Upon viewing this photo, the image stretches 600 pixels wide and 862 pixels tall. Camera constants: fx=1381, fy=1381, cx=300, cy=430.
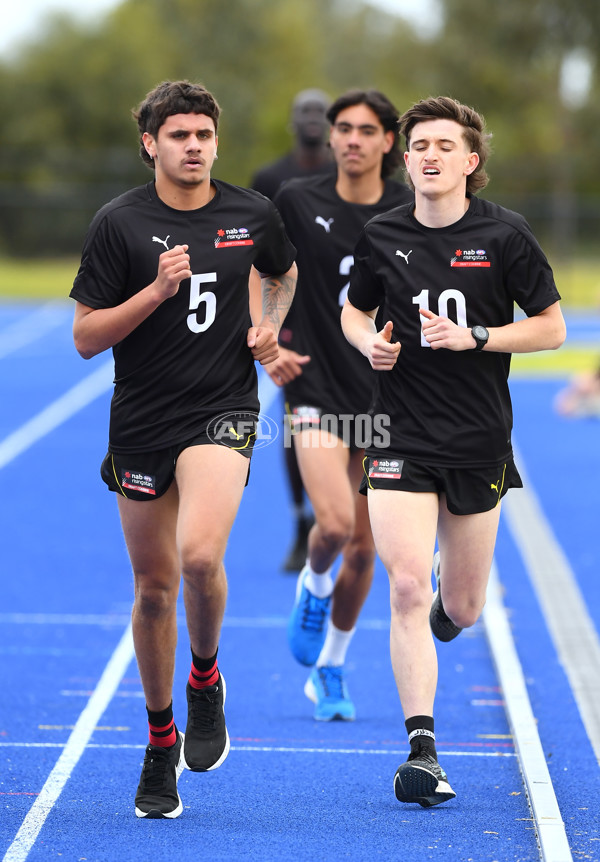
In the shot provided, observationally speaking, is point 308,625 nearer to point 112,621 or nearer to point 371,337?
point 112,621

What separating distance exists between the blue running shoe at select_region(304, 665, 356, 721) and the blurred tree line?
33688mm

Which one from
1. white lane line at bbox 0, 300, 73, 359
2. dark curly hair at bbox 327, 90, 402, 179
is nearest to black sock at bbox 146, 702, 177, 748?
dark curly hair at bbox 327, 90, 402, 179

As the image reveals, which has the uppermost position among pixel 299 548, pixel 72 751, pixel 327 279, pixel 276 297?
pixel 276 297

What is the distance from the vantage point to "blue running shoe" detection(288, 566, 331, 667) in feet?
20.7

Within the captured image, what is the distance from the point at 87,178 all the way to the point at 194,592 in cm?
3872

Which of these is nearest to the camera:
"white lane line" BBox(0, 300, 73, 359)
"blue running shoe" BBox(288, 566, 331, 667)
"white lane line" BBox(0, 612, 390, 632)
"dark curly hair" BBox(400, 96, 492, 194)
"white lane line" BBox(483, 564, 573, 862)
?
"white lane line" BBox(483, 564, 573, 862)

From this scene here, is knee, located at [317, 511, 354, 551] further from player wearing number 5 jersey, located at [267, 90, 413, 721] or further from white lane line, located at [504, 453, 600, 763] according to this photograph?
white lane line, located at [504, 453, 600, 763]

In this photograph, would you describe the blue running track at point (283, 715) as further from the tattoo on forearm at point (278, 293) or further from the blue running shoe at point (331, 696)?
the tattoo on forearm at point (278, 293)

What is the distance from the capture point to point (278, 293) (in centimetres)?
506

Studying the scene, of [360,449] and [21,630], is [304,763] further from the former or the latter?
[21,630]

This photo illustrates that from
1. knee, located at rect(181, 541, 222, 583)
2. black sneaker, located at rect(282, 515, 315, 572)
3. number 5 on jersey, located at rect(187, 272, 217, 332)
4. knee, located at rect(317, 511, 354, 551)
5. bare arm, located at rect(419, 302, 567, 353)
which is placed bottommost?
black sneaker, located at rect(282, 515, 315, 572)

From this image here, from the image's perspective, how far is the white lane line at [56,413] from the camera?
579 inches

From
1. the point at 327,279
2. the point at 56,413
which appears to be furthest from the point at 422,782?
the point at 56,413

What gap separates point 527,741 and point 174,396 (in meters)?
1.91
